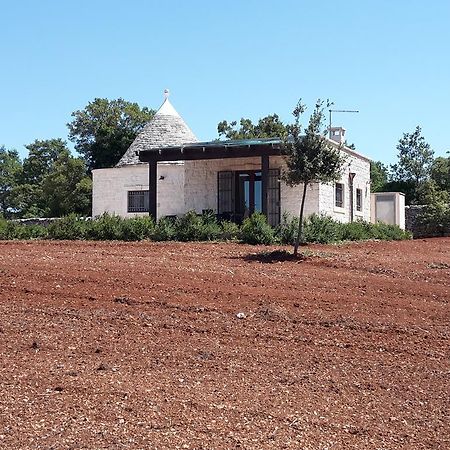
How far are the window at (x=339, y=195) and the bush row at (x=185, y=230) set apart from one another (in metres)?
4.39

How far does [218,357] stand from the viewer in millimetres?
8195

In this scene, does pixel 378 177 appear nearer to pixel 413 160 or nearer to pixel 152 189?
pixel 413 160

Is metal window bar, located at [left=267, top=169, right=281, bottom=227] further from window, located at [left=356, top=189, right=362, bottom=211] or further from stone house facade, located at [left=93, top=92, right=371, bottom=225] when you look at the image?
window, located at [left=356, top=189, right=362, bottom=211]

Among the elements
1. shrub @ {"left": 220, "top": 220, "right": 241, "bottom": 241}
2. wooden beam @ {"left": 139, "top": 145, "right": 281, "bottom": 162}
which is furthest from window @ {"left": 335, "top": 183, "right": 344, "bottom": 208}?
shrub @ {"left": 220, "top": 220, "right": 241, "bottom": 241}

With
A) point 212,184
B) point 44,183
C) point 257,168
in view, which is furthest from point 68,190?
point 257,168

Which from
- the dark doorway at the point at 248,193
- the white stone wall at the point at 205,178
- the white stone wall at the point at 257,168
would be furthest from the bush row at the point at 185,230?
the white stone wall at the point at 205,178

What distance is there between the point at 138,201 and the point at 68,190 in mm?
13949

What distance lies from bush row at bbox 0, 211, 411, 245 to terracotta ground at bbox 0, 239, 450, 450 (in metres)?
5.19

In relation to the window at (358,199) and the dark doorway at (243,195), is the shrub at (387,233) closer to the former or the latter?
the window at (358,199)

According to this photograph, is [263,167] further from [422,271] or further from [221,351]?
[221,351]

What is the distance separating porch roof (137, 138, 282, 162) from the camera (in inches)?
888

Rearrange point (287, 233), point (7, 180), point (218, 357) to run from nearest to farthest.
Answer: point (218, 357) → point (287, 233) → point (7, 180)

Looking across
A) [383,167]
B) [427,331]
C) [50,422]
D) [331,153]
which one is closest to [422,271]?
[331,153]

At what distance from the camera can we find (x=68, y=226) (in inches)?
830
